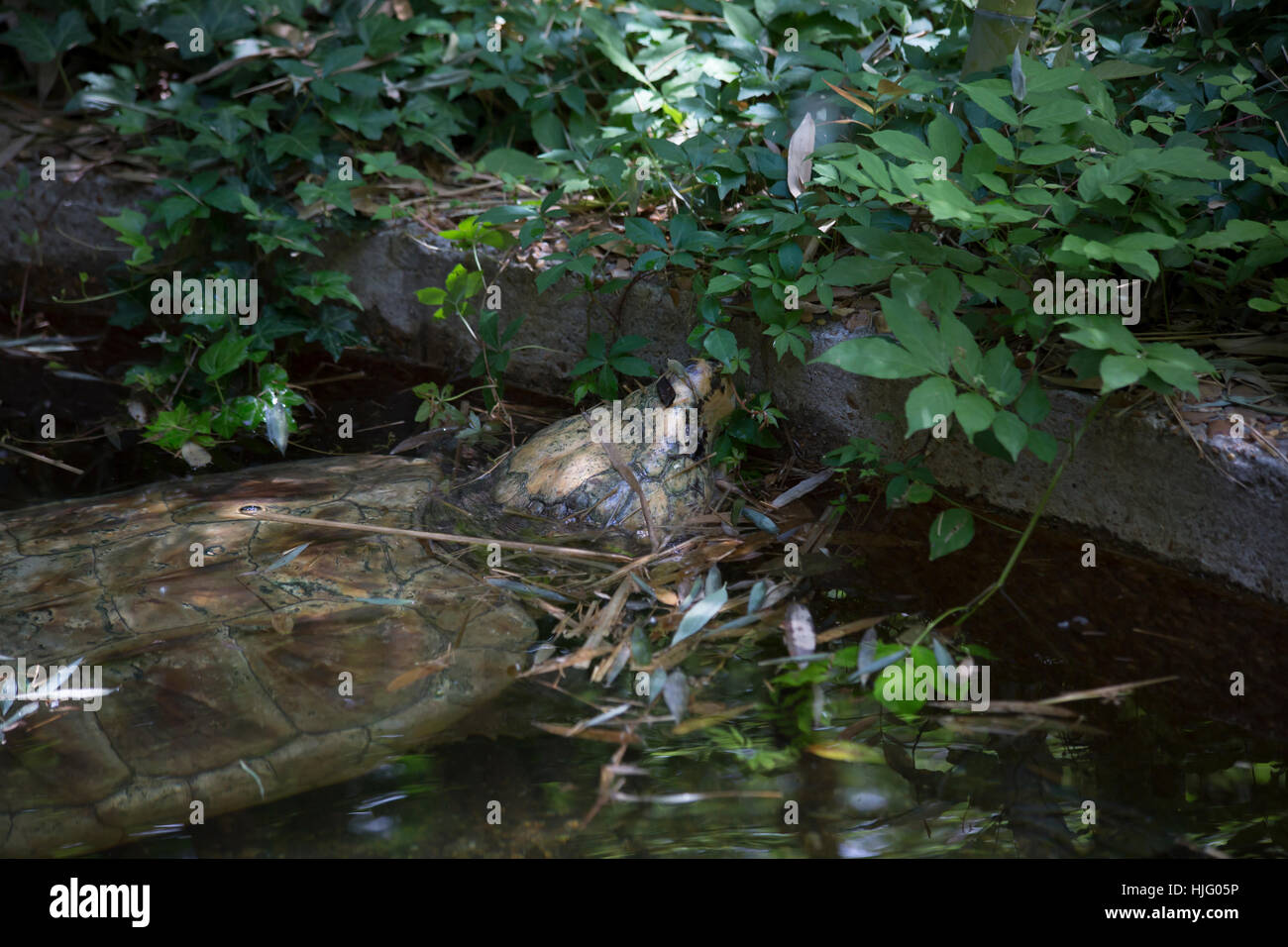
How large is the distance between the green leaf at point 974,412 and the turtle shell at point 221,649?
3.17 ft

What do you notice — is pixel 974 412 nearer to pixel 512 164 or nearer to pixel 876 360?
pixel 876 360

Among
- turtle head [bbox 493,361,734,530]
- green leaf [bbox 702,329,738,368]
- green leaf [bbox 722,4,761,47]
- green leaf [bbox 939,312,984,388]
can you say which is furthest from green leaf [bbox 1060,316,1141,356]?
green leaf [bbox 722,4,761,47]

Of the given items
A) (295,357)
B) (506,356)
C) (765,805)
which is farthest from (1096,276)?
(295,357)

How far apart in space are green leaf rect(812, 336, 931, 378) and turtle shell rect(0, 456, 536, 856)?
848 mm

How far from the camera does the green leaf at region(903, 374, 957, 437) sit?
1.72 metres

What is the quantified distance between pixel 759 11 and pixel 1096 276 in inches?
64.1

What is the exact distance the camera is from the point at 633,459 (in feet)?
8.32

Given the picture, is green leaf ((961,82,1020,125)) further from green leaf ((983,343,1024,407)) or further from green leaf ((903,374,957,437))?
green leaf ((903,374,957,437))

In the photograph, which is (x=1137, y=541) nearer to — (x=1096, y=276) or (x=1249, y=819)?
(x=1096, y=276)

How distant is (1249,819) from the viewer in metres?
1.58

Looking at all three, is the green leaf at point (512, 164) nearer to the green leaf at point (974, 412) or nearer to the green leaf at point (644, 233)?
the green leaf at point (644, 233)

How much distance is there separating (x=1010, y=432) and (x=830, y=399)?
0.84 m

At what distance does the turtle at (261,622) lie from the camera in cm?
168

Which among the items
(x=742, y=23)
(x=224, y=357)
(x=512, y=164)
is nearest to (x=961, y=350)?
(x=742, y=23)
